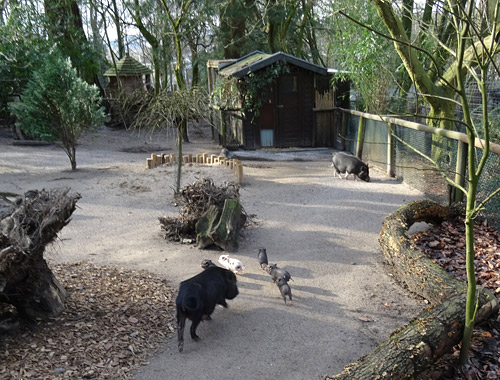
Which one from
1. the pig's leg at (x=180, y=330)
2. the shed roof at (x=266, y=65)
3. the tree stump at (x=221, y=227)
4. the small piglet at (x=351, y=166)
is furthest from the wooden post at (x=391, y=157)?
the pig's leg at (x=180, y=330)

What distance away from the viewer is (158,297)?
19.3 ft

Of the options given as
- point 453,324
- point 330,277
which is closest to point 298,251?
point 330,277

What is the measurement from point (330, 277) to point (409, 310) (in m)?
1.25

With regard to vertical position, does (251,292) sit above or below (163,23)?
below

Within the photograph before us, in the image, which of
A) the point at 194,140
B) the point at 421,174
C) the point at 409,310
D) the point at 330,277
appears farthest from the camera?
the point at 194,140

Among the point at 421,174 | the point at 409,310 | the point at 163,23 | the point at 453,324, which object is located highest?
the point at 163,23

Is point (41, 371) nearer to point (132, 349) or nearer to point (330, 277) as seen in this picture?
point (132, 349)

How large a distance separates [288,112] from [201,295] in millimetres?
12625

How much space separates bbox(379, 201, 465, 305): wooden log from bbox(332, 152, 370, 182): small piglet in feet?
11.9

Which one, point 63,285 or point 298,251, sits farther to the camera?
point 298,251

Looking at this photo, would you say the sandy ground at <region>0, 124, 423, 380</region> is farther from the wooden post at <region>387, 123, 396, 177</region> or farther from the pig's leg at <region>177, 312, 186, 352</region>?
the wooden post at <region>387, 123, 396, 177</region>

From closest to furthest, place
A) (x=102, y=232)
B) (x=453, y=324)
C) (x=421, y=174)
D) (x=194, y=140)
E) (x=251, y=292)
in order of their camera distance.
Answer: (x=453, y=324) → (x=251, y=292) → (x=102, y=232) → (x=421, y=174) → (x=194, y=140)

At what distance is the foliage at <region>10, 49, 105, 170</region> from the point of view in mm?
13047

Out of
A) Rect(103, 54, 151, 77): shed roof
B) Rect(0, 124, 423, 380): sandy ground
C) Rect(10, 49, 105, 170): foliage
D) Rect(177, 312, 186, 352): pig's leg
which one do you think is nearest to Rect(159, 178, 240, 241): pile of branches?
Rect(0, 124, 423, 380): sandy ground
